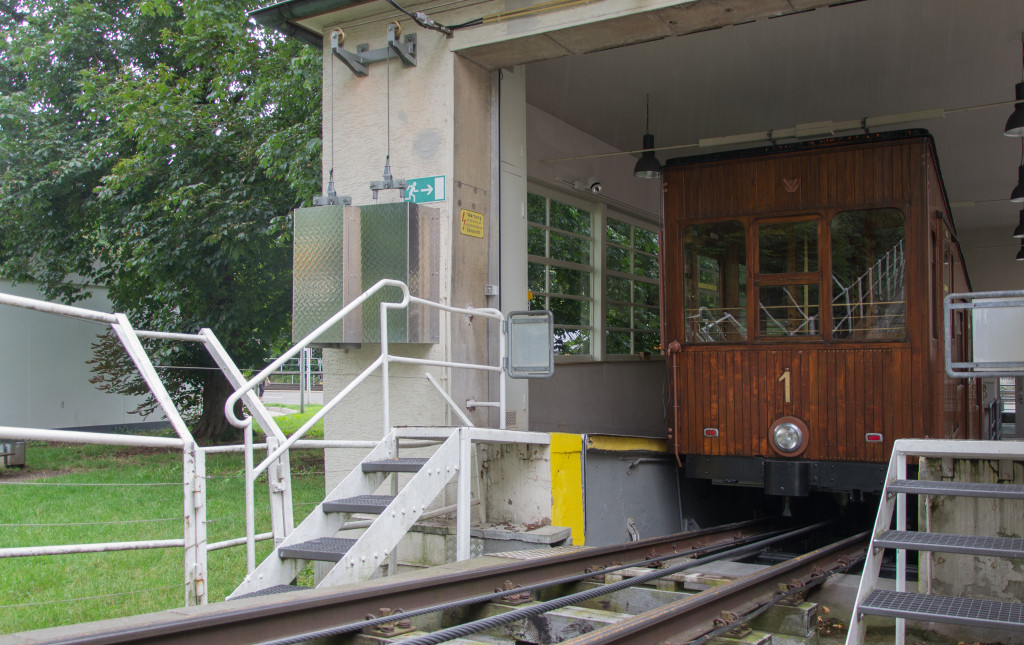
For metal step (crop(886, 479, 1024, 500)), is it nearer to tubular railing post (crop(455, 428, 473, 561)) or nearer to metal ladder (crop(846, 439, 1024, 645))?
metal ladder (crop(846, 439, 1024, 645))

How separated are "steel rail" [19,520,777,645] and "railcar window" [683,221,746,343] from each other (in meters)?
3.17

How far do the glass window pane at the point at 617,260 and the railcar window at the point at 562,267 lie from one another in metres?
0.50

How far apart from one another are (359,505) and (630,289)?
29.1ft

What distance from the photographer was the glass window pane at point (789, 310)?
7.84 metres

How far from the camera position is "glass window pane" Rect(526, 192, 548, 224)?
35.5 ft

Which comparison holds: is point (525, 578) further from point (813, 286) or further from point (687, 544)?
point (813, 286)

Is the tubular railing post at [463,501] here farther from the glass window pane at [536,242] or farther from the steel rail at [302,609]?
the glass window pane at [536,242]

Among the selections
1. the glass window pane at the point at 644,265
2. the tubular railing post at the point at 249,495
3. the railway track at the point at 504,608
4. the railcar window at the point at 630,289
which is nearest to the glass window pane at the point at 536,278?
the railcar window at the point at 630,289

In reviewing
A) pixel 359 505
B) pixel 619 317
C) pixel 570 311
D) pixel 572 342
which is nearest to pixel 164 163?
pixel 570 311

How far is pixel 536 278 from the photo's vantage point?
10.9m

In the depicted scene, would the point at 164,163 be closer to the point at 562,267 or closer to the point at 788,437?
the point at 562,267

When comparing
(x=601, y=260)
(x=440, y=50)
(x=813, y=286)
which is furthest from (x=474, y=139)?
(x=601, y=260)

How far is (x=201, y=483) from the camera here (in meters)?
4.39

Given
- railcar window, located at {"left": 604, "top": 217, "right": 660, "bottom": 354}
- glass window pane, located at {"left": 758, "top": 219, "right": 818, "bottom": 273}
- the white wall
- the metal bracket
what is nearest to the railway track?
glass window pane, located at {"left": 758, "top": 219, "right": 818, "bottom": 273}
